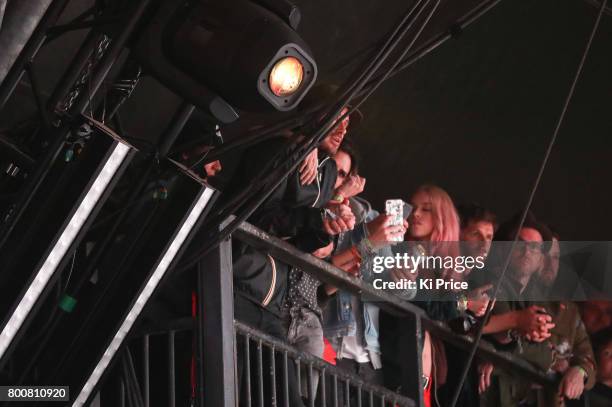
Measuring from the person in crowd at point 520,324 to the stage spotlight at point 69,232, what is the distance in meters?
2.53

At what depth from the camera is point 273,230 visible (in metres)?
4.12

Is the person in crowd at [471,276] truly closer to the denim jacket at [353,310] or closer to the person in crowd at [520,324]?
the person in crowd at [520,324]

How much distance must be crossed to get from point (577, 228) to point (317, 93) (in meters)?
3.85

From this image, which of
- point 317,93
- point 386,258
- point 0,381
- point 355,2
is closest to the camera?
point 0,381

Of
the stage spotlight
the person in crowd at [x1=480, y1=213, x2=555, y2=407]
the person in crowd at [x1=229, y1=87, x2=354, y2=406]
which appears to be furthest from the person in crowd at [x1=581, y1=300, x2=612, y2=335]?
the stage spotlight

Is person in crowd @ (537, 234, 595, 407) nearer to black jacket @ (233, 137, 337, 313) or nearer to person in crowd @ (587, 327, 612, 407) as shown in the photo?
person in crowd @ (587, 327, 612, 407)

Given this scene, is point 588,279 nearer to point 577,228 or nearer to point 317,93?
point 577,228

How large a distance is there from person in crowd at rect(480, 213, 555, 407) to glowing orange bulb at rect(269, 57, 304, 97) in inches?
91.8

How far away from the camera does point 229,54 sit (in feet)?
10.3

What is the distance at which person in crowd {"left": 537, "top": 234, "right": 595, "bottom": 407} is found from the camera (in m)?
5.66

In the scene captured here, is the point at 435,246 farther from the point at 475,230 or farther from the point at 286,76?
the point at 286,76

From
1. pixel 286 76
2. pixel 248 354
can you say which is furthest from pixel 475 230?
pixel 286 76

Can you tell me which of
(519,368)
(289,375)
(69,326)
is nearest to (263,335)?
(289,375)

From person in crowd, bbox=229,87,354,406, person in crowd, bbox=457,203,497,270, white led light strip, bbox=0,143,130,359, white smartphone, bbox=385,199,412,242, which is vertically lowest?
white led light strip, bbox=0,143,130,359
